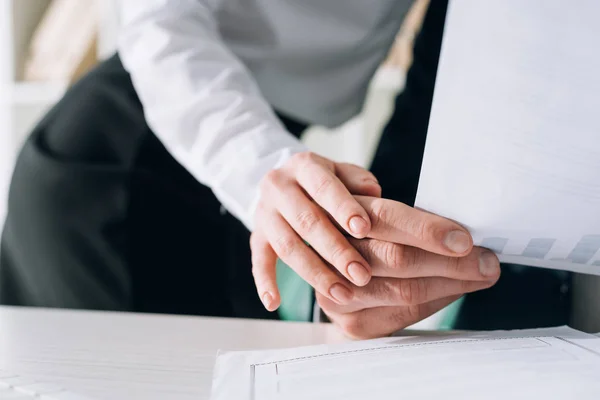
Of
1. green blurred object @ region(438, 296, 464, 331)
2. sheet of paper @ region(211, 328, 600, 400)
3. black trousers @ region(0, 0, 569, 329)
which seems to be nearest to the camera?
sheet of paper @ region(211, 328, 600, 400)

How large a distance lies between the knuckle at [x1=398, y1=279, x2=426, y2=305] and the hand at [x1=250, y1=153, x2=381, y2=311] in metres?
0.03

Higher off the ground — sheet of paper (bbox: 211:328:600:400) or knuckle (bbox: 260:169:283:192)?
knuckle (bbox: 260:169:283:192)

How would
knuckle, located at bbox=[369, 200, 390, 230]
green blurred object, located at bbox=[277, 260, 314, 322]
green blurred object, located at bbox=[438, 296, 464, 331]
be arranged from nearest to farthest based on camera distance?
knuckle, located at bbox=[369, 200, 390, 230] < green blurred object, located at bbox=[438, 296, 464, 331] < green blurred object, located at bbox=[277, 260, 314, 322]

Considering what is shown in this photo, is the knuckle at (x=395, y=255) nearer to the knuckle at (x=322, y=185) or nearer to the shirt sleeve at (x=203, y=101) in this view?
the knuckle at (x=322, y=185)

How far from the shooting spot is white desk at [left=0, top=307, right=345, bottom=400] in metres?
0.30

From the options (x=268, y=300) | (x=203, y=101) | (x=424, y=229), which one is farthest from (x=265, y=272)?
(x=203, y=101)

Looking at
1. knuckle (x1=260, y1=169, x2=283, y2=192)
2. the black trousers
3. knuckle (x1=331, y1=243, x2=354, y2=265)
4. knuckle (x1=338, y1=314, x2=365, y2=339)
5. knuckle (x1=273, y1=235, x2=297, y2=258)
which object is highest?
knuckle (x1=260, y1=169, x2=283, y2=192)

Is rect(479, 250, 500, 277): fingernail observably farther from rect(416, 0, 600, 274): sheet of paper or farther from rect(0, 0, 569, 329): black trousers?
rect(0, 0, 569, 329): black trousers

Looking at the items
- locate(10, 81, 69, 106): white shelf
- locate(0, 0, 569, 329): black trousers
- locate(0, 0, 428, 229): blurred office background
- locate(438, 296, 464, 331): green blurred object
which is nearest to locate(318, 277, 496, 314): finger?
locate(438, 296, 464, 331): green blurred object

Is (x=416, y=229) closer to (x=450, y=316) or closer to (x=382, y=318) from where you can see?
(x=382, y=318)

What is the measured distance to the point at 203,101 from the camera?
589mm

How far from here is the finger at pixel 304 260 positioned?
1.24 feet

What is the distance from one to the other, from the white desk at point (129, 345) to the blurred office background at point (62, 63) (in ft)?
3.36

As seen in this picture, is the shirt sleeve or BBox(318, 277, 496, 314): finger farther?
the shirt sleeve
